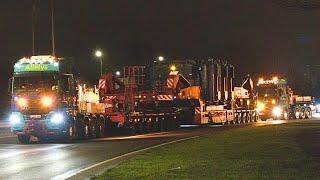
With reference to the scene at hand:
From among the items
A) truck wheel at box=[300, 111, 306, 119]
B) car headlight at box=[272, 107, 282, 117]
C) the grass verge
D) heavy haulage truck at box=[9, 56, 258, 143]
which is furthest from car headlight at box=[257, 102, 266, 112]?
the grass verge

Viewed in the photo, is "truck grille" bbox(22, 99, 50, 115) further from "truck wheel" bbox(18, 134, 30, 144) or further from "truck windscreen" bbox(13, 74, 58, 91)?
"truck wheel" bbox(18, 134, 30, 144)

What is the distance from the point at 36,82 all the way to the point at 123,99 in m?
9.60

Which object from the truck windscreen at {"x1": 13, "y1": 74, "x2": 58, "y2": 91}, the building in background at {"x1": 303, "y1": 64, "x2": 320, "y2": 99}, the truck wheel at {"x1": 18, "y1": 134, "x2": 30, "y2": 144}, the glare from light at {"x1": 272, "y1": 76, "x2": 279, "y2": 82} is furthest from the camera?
Result: the building in background at {"x1": 303, "y1": 64, "x2": 320, "y2": 99}

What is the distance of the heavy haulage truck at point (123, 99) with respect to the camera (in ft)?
96.2

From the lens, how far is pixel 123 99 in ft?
126

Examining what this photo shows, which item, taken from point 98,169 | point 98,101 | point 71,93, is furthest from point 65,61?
point 98,169

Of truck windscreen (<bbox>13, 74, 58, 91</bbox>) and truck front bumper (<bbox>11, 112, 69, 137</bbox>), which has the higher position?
truck windscreen (<bbox>13, 74, 58, 91</bbox>)

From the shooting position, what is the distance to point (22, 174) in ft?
53.5

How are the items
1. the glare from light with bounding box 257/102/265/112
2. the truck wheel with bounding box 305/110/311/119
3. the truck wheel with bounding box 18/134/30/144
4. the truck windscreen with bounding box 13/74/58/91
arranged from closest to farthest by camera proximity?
the truck windscreen with bounding box 13/74/58/91, the truck wheel with bounding box 18/134/30/144, the glare from light with bounding box 257/102/265/112, the truck wheel with bounding box 305/110/311/119

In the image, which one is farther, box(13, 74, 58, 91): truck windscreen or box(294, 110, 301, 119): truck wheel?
box(294, 110, 301, 119): truck wheel

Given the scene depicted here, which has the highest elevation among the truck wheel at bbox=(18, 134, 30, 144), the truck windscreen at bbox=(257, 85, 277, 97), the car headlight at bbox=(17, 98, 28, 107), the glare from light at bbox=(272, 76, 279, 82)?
the glare from light at bbox=(272, 76, 279, 82)

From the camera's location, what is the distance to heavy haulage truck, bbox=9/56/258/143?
29328 millimetres

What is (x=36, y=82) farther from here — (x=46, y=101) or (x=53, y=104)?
(x=53, y=104)

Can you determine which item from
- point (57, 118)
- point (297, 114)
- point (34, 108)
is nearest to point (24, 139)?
point (34, 108)
